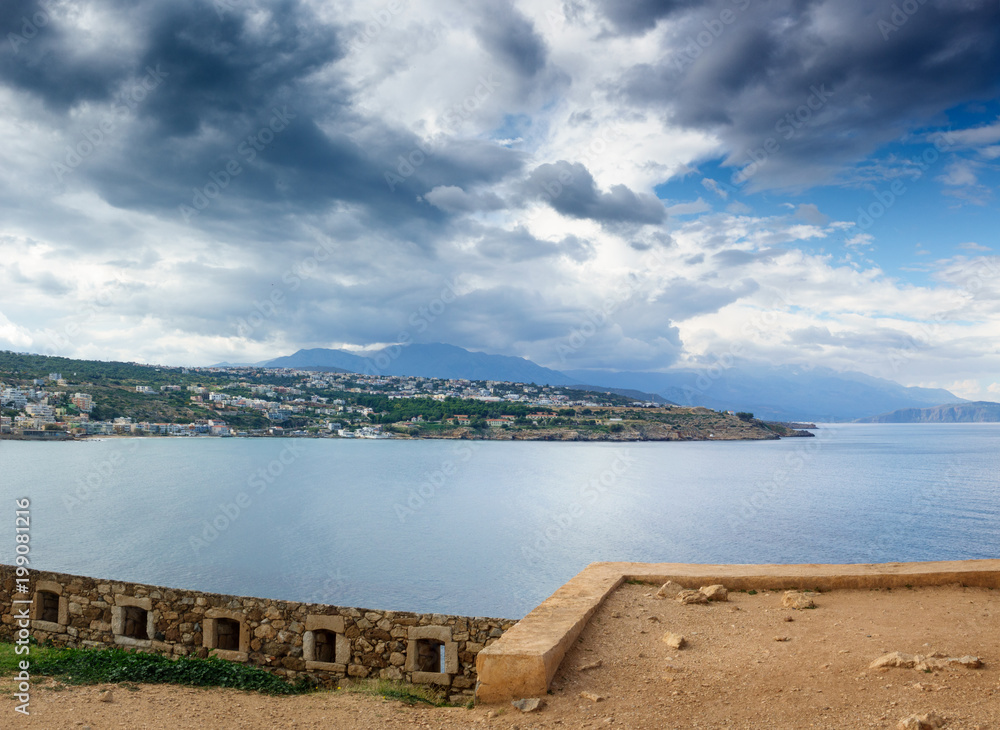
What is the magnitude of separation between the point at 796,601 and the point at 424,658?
4013 mm

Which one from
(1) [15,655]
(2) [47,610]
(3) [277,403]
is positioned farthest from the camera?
(3) [277,403]

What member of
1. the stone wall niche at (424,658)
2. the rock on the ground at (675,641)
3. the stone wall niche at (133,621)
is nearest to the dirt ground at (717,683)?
the rock on the ground at (675,641)

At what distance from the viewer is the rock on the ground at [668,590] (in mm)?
6125

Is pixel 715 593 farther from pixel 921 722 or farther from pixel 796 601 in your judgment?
pixel 921 722

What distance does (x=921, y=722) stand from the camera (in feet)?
10.4

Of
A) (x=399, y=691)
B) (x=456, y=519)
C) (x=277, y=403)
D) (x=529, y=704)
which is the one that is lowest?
(x=456, y=519)

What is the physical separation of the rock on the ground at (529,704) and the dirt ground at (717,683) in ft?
0.12

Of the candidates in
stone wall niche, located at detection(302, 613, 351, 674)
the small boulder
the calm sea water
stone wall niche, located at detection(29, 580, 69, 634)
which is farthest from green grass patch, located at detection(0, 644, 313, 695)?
the calm sea water

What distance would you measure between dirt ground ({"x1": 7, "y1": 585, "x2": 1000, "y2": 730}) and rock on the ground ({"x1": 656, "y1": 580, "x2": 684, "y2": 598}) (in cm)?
12

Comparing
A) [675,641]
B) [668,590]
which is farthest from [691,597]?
[675,641]

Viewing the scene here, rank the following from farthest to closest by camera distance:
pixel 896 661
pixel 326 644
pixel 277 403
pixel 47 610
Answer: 1. pixel 277 403
2. pixel 47 610
3. pixel 326 644
4. pixel 896 661

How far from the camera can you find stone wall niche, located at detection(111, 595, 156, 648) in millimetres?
8125

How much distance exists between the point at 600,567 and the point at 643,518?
93.7 feet

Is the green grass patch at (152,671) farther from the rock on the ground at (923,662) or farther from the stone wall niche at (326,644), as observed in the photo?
the rock on the ground at (923,662)
